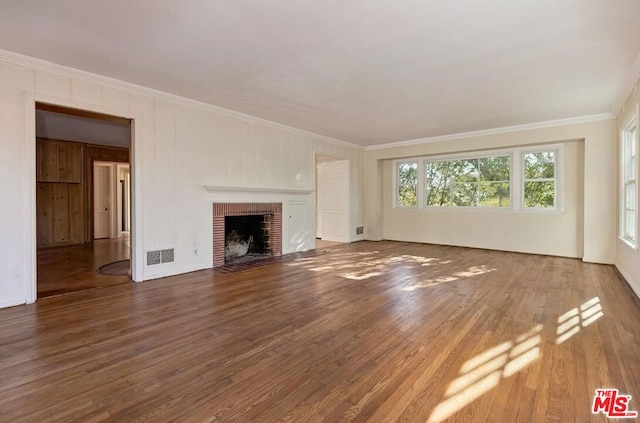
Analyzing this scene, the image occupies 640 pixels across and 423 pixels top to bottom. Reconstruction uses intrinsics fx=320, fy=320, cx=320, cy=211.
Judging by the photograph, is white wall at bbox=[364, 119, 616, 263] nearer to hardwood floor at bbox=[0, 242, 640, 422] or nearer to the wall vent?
hardwood floor at bbox=[0, 242, 640, 422]

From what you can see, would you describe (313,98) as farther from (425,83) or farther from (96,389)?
(96,389)

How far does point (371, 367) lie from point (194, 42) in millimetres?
3246

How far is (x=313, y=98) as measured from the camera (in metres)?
4.76

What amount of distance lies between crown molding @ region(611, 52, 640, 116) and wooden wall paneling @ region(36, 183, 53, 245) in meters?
10.7

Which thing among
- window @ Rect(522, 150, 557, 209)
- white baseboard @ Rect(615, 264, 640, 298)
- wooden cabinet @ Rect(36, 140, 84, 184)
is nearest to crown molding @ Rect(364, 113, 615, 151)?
window @ Rect(522, 150, 557, 209)

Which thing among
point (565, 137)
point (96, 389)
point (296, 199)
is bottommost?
point (96, 389)

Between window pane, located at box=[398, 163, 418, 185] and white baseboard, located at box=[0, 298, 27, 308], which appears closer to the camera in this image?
white baseboard, located at box=[0, 298, 27, 308]

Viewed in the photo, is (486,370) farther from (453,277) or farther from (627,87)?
(627,87)

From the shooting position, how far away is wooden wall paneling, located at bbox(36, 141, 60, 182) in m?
7.36

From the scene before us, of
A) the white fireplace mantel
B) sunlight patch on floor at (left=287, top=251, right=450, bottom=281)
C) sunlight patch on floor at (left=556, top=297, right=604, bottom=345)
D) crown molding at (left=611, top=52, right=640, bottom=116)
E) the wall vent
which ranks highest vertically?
crown molding at (left=611, top=52, right=640, bottom=116)

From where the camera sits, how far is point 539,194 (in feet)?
21.7

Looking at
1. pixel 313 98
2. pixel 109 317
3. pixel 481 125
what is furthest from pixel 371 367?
pixel 481 125

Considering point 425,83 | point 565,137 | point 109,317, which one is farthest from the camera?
point 565,137

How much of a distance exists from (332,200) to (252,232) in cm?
284
